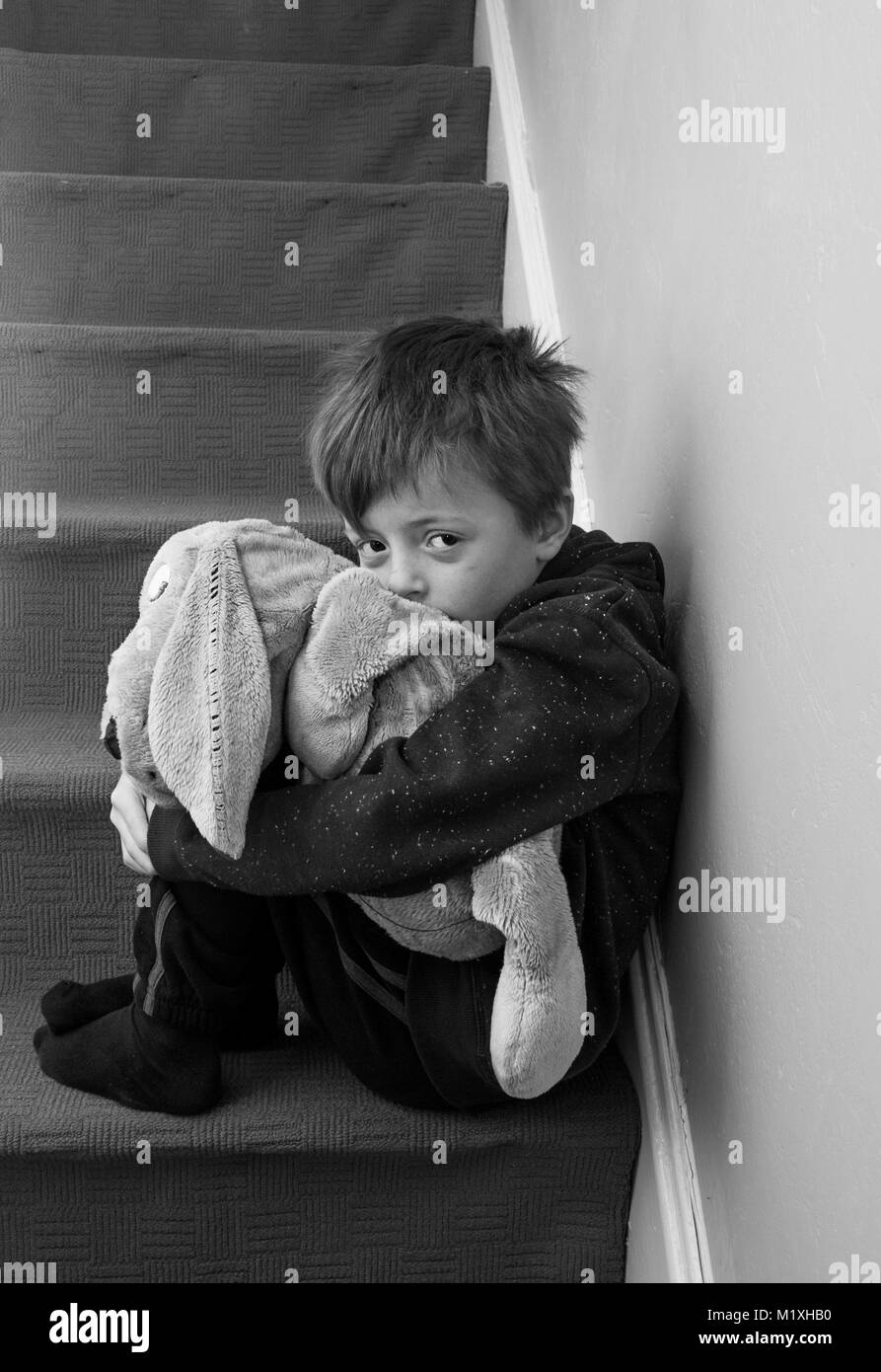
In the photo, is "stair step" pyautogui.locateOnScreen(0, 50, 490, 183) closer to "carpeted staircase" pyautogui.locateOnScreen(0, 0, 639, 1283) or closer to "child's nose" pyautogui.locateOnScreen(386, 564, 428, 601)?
"carpeted staircase" pyautogui.locateOnScreen(0, 0, 639, 1283)

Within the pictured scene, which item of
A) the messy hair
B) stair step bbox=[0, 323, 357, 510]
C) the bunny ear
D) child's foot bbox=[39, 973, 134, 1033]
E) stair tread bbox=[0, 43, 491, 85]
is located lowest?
child's foot bbox=[39, 973, 134, 1033]

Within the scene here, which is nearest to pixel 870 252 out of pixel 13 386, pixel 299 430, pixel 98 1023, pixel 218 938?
pixel 218 938

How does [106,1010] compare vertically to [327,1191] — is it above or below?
above

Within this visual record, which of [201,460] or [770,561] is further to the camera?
[201,460]

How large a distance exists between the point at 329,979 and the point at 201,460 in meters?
0.68

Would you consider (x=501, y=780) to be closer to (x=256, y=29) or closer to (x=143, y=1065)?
(x=143, y=1065)

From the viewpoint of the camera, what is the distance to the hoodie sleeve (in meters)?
0.92

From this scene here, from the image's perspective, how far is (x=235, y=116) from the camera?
6.19 feet

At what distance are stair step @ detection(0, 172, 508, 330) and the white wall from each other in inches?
19.4

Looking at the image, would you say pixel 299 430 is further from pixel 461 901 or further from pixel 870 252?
pixel 870 252

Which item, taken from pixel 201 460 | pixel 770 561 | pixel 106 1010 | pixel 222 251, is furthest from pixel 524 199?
pixel 106 1010

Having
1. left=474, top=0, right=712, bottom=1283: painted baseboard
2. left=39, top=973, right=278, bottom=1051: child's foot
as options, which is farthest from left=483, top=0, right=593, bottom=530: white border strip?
left=39, top=973, right=278, bottom=1051: child's foot

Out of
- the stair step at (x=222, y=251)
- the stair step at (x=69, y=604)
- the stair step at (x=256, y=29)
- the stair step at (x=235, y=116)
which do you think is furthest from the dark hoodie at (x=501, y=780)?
the stair step at (x=256, y=29)

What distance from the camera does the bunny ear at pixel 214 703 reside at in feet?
2.96
